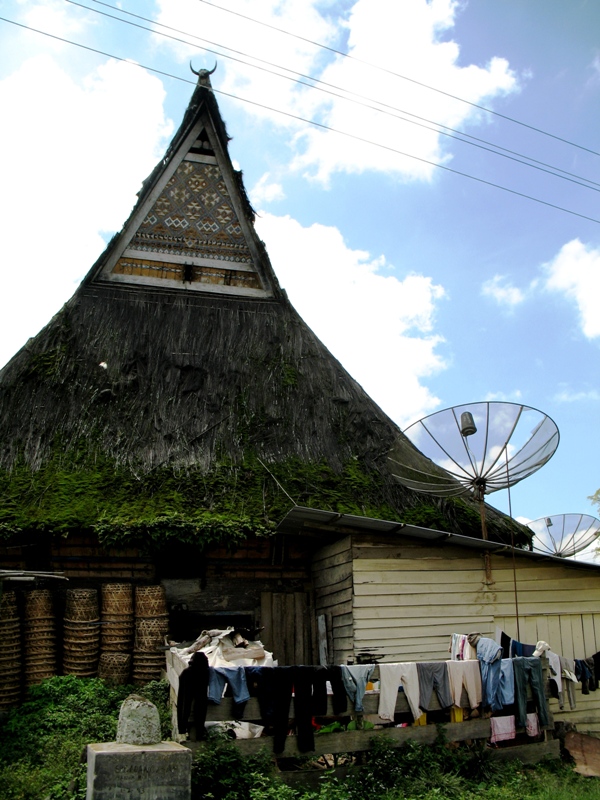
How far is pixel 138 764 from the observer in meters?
5.92

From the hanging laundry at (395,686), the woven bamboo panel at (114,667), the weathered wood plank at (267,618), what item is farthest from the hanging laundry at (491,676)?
the woven bamboo panel at (114,667)

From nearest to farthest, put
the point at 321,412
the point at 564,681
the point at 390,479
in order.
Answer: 1. the point at 564,681
2. the point at 390,479
3. the point at 321,412

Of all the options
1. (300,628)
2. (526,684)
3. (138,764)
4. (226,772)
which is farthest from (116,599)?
(526,684)

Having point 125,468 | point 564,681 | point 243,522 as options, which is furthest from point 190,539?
point 564,681

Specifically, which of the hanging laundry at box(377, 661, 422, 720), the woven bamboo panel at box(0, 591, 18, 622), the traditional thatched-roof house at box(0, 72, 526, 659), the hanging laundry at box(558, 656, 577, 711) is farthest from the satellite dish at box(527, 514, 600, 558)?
the woven bamboo panel at box(0, 591, 18, 622)

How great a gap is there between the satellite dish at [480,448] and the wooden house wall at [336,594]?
5.20 feet

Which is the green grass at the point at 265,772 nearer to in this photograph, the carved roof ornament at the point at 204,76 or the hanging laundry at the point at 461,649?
the hanging laundry at the point at 461,649

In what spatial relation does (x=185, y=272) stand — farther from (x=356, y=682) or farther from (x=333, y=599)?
(x=356, y=682)

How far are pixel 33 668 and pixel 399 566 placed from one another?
546 centimetres

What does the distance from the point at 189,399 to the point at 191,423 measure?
677 millimetres

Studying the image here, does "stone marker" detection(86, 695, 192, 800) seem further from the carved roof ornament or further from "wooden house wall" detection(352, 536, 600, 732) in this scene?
the carved roof ornament

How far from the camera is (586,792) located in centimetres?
788

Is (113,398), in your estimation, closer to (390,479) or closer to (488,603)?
(390,479)

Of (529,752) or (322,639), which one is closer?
(529,752)
